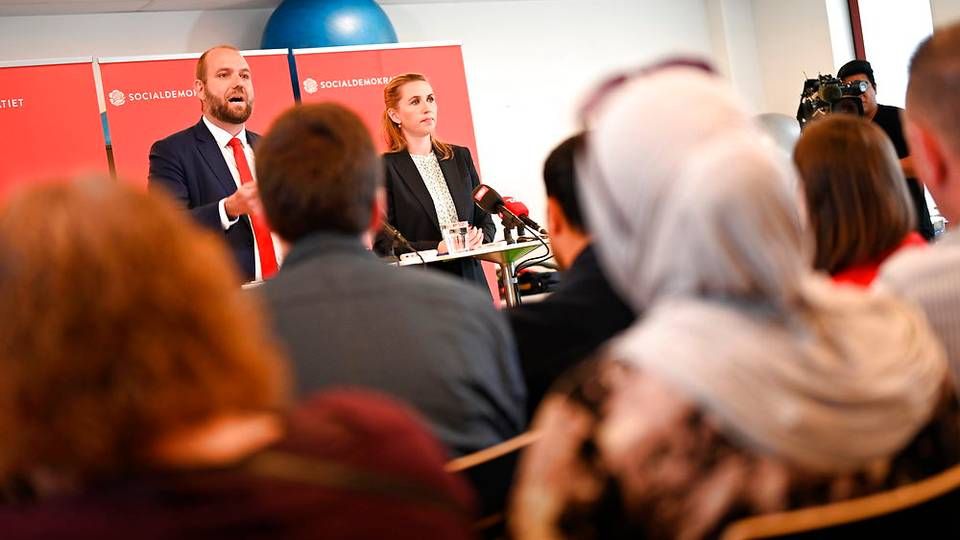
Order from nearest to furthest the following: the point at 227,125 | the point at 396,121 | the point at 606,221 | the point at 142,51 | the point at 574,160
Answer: the point at 606,221 → the point at 574,160 → the point at 227,125 → the point at 396,121 → the point at 142,51

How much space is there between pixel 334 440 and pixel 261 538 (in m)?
0.10

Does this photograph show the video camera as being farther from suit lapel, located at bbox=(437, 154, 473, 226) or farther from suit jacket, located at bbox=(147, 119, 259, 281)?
suit jacket, located at bbox=(147, 119, 259, 281)

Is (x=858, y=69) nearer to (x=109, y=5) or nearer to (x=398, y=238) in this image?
(x=398, y=238)

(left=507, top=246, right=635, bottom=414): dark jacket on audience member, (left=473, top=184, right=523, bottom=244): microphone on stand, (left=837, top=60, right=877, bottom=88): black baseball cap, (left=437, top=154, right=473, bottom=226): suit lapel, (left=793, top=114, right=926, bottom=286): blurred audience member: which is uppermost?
(left=837, top=60, right=877, bottom=88): black baseball cap

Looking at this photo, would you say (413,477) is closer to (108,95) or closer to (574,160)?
(574,160)

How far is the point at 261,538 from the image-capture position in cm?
74

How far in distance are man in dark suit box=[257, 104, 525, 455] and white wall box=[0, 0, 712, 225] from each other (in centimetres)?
574

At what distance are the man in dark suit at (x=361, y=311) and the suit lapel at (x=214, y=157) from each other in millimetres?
2521

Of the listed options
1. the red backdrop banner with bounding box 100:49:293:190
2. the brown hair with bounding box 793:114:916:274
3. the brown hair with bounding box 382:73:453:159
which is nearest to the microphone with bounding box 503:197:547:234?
the brown hair with bounding box 382:73:453:159

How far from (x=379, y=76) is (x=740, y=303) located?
6.10 meters

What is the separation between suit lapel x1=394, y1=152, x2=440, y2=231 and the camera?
15.1ft

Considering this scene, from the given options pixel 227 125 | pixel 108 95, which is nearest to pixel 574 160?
pixel 227 125

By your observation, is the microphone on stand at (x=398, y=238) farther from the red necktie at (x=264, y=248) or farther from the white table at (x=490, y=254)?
the red necktie at (x=264, y=248)

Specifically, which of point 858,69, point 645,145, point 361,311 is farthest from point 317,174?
point 858,69
